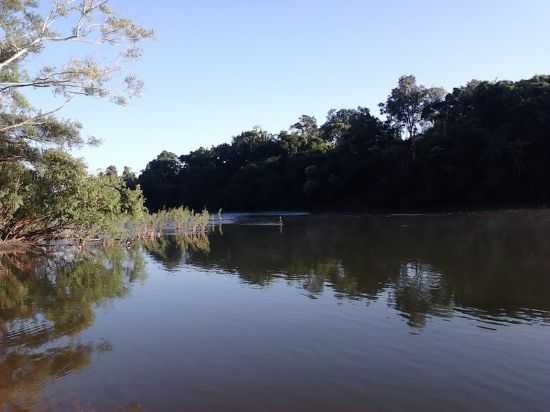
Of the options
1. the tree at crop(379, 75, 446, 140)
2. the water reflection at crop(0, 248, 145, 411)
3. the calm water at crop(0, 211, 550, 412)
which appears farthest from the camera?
the tree at crop(379, 75, 446, 140)

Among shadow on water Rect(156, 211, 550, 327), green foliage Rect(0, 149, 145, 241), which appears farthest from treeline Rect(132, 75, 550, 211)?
green foliage Rect(0, 149, 145, 241)

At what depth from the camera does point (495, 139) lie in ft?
172

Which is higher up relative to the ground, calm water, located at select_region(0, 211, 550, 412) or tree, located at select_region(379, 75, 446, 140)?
tree, located at select_region(379, 75, 446, 140)

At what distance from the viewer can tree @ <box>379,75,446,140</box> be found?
7000cm

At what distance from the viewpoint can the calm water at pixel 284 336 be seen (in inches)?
253

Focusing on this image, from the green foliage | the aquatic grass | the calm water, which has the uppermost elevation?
the green foliage

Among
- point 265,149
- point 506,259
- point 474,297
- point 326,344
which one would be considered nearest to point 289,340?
point 326,344

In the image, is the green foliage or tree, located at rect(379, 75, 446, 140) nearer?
the green foliage

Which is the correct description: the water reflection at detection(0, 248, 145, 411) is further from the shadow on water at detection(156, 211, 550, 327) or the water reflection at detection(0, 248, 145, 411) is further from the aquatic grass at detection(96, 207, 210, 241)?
the aquatic grass at detection(96, 207, 210, 241)

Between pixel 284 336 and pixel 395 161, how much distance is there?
5822cm

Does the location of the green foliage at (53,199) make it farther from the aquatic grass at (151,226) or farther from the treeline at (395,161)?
the treeline at (395,161)

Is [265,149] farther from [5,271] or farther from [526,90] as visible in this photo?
[5,271]

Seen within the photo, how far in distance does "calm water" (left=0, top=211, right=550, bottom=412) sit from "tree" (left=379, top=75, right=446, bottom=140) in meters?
54.4

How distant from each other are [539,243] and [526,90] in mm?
35879
